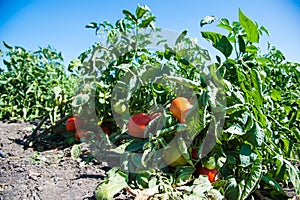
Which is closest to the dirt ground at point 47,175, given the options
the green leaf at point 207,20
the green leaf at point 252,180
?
the green leaf at point 252,180

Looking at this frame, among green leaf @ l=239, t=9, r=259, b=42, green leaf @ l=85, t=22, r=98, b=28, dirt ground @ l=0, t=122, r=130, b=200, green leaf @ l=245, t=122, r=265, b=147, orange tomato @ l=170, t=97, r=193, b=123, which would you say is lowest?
dirt ground @ l=0, t=122, r=130, b=200

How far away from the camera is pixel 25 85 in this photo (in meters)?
3.23

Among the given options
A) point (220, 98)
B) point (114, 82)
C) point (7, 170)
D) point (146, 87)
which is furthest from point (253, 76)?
point (7, 170)

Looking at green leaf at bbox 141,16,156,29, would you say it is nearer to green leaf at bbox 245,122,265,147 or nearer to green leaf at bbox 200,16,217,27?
green leaf at bbox 200,16,217,27

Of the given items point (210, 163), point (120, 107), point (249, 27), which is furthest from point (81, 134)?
point (249, 27)

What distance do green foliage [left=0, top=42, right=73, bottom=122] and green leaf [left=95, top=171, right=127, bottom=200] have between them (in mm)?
2095

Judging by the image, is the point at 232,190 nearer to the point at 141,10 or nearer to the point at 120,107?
the point at 120,107

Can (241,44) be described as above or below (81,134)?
above

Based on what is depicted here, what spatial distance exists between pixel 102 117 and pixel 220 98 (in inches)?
30.3

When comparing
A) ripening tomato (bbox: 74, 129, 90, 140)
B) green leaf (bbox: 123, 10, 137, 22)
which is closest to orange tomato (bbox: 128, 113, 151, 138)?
ripening tomato (bbox: 74, 129, 90, 140)

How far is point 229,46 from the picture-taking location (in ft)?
3.71

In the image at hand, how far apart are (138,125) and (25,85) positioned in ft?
7.47

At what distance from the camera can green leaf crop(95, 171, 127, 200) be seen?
1.01m

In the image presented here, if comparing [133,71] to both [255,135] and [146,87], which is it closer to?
[146,87]
